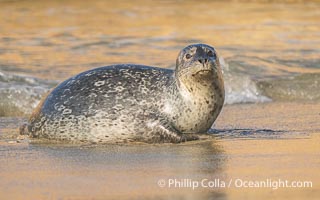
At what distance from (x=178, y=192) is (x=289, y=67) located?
26.0 ft

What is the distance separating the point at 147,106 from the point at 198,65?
57cm

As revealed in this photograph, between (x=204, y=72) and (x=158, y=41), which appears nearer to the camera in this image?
(x=204, y=72)

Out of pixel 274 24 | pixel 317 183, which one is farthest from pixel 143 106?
pixel 274 24

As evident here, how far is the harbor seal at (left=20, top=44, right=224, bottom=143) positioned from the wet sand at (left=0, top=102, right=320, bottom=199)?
0.23 metres

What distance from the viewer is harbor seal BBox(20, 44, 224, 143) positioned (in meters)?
8.45

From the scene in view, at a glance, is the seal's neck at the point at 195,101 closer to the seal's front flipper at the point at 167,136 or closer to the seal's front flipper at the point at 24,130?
the seal's front flipper at the point at 167,136

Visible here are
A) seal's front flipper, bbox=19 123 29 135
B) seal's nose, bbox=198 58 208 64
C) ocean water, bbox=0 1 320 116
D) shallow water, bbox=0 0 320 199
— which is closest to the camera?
shallow water, bbox=0 0 320 199

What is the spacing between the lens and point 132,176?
675cm

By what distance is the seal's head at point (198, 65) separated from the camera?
8328 mm

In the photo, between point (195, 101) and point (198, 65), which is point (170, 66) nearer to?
point (195, 101)

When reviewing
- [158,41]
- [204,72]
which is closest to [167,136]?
[204,72]

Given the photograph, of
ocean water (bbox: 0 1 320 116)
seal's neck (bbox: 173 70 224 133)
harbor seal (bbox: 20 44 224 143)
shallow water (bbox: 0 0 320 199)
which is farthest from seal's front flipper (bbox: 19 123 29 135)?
ocean water (bbox: 0 1 320 116)

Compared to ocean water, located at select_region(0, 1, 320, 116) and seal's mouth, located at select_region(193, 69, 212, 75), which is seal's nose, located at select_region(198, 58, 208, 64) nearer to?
seal's mouth, located at select_region(193, 69, 212, 75)

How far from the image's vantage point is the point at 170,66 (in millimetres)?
→ 13672
